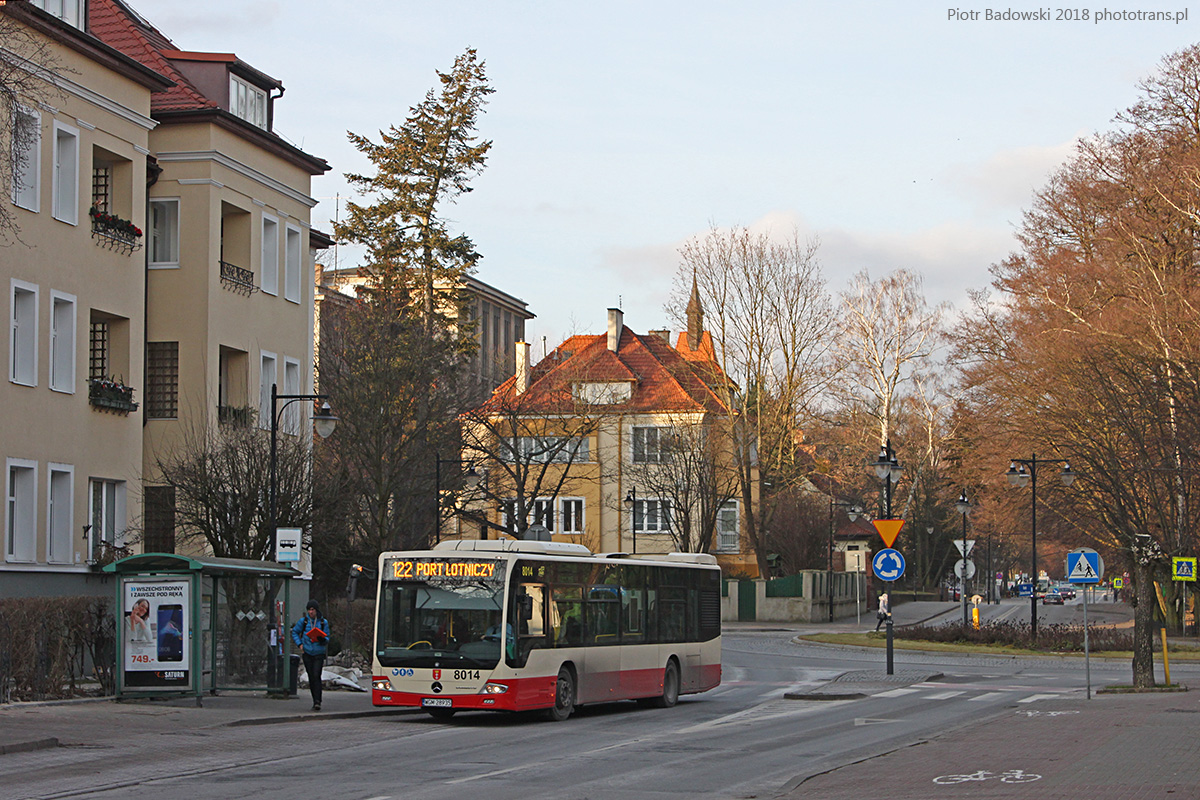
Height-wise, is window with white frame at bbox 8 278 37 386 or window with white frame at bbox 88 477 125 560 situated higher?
window with white frame at bbox 8 278 37 386

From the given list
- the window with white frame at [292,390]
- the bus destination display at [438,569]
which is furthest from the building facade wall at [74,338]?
the bus destination display at [438,569]

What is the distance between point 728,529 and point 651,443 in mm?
9146

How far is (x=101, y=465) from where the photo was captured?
101 feet

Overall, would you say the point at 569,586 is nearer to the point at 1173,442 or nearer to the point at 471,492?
the point at 1173,442

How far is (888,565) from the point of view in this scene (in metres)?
29.6

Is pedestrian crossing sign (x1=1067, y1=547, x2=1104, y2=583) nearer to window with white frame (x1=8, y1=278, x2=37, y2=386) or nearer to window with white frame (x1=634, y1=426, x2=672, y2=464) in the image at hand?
window with white frame (x1=8, y1=278, x2=37, y2=386)

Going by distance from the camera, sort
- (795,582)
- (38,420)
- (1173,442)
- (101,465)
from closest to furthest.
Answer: (38,420)
(101,465)
(1173,442)
(795,582)

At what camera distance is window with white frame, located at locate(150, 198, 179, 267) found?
116 feet

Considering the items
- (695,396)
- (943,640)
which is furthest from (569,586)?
(695,396)

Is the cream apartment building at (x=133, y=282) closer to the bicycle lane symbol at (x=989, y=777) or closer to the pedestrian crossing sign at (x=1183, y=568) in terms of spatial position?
the bicycle lane symbol at (x=989, y=777)

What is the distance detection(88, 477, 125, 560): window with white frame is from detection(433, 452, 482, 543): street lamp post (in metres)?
8.98

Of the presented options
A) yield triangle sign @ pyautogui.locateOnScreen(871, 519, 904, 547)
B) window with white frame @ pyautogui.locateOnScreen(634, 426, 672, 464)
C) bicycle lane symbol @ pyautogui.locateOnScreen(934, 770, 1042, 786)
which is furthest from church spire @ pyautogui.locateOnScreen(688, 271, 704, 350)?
bicycle lane symbol @ pyautogui.locateOnScreen(934, 770, 1042, 786)

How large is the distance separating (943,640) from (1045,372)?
9.96 m

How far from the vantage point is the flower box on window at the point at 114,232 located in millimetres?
30694
